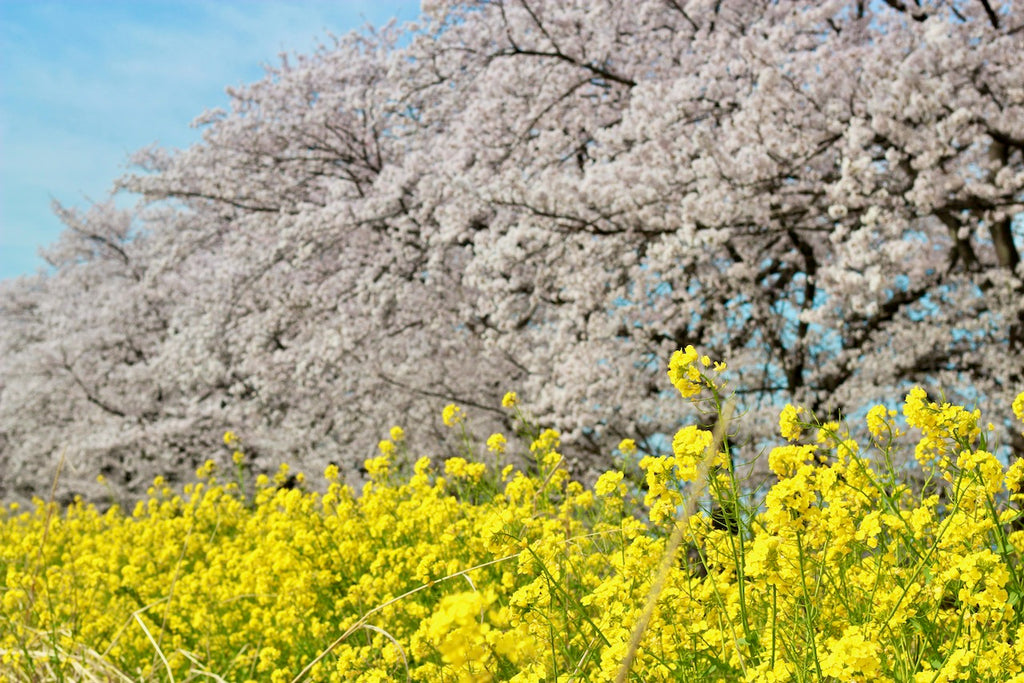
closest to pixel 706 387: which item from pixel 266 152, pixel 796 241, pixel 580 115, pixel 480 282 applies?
pixel 796 241

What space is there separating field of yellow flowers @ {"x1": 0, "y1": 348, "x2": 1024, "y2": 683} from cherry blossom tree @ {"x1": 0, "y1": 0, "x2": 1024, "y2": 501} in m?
3.71

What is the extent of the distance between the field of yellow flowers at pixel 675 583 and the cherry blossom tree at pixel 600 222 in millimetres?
3709

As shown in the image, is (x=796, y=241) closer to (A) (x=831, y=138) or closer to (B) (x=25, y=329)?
(A) (x=831, y=138)

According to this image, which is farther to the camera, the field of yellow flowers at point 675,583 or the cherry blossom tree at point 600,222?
the cherry blossom tree at point 600,222

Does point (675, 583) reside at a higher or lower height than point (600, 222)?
lower

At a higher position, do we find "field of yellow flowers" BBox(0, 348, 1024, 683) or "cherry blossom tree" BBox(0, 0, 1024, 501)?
"cherry blossom tree" BBox(0, 0, 1024, 501)

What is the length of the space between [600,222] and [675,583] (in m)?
5.79

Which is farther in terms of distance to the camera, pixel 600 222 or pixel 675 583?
pixel 600 222

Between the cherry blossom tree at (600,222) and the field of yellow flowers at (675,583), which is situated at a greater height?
the cherry blossom tree at (600,222)

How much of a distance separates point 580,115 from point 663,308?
2.60 metres

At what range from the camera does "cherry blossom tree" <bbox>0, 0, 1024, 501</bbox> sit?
736 cm

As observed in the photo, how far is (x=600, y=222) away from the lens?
27.6 ft

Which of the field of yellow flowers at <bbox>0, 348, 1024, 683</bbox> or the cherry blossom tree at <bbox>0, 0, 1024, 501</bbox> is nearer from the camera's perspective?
the field of yellow flowers at <bbox>0, 348, 1024, 683</bbox>

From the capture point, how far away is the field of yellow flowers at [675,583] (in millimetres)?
2170
